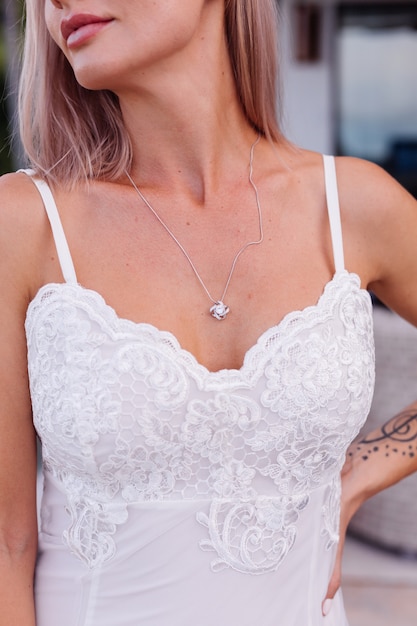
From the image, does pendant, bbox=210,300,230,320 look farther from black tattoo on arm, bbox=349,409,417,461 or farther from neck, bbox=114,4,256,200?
black tattoo on arm, bbox=349,409,417,461

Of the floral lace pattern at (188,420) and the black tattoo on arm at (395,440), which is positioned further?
the black tattoo on arm at (395,440)

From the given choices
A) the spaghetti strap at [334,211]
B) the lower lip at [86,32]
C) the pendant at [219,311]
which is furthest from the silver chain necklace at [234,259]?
the lower lip at [86,32]

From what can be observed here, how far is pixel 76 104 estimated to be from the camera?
1694 mm

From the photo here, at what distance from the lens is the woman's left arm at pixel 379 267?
1.69 metres

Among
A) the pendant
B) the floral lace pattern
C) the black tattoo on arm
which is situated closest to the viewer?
the floral lace pattern

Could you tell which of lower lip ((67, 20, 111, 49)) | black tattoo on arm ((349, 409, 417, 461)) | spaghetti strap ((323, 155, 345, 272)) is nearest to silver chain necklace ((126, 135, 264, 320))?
spaghetti strap ((323, 155, 345, 272))

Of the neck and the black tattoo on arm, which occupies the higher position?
the neck

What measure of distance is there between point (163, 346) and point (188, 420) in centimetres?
12

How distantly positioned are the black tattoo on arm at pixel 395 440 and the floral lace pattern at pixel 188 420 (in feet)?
1.26

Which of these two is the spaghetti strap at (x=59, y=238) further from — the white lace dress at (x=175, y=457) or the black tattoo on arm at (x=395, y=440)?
the black tattoo on arm at (x=395, y=440)

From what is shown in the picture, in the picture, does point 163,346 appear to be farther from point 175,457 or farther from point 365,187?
point 365,187

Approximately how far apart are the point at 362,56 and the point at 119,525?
5611mm

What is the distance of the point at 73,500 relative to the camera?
4.87ft

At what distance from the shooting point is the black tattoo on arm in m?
1.91
